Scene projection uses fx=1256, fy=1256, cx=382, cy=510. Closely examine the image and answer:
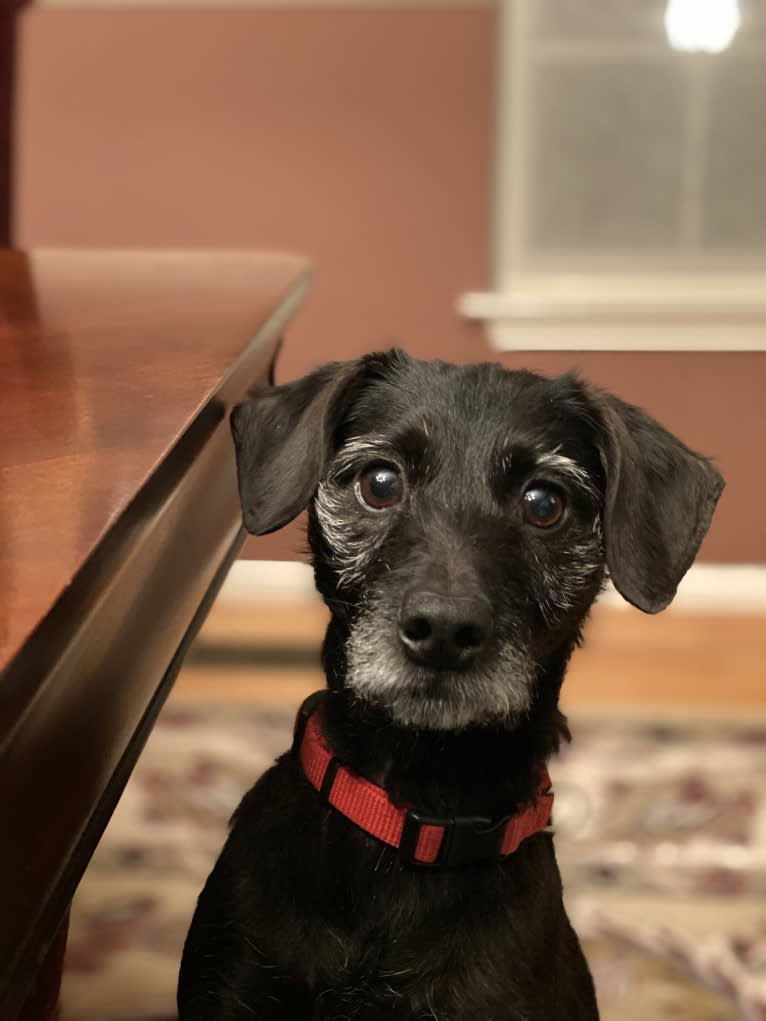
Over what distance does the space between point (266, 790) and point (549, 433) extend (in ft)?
1.69

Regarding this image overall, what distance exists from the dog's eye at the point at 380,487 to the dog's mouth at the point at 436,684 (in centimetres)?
15

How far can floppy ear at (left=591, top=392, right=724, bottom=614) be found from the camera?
52.4 inches

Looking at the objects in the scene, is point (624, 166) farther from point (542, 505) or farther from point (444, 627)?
point (444, 627)

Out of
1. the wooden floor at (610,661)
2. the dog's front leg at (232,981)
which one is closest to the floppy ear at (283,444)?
the dog's front leg at (232,981)

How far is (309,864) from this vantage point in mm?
1313

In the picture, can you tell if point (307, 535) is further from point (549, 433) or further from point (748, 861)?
point (748, 861)

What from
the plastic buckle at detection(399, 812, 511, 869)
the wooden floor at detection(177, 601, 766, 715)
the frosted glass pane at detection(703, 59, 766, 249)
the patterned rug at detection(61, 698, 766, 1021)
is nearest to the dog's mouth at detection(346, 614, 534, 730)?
the plastic buckle at detection(399, 812, 511, 869)

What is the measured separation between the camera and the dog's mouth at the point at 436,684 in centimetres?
122

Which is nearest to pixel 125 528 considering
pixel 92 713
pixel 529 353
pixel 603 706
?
pixel 92 713

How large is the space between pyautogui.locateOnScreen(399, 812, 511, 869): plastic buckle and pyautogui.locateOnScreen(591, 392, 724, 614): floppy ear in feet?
0.95

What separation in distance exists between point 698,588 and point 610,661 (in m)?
0.75

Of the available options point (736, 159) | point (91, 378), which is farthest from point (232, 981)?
Result: point (736, 159)

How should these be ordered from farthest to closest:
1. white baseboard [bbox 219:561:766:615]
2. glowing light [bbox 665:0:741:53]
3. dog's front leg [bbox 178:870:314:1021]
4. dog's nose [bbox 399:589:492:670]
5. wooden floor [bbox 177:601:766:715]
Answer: white baseboard [bbox 219:561:766:615], glowing light [bbox 665:0:741:53], wooden floor [bbox 177:601:766:715], dog's front leg [bbox 178:870:314:1021], dog's nose [bbox 399:589:492:670]

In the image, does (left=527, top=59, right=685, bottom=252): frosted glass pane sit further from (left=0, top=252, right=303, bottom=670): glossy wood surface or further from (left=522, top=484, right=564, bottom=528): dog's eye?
(left=522, top=484, right=564, bottom=528): dog's eye
